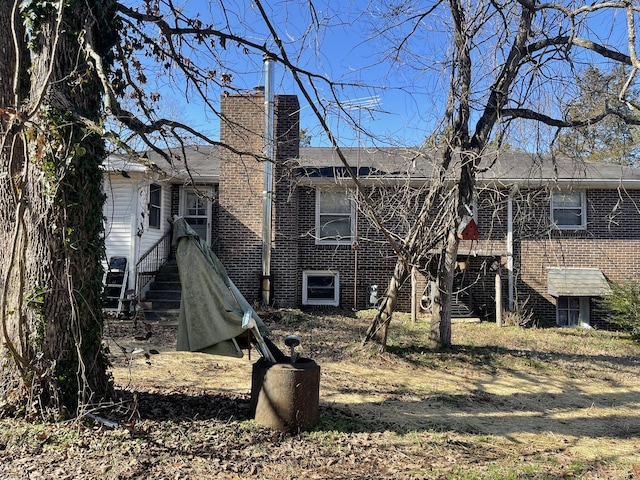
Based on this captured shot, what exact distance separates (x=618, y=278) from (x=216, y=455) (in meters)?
13.2

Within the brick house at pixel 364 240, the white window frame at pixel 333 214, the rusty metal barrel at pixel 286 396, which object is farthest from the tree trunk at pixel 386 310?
the white window frame at pixel 333 214

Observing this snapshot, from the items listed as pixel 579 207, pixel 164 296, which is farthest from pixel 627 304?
pixel 164 296

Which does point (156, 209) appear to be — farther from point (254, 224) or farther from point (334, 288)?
point (334, 288)

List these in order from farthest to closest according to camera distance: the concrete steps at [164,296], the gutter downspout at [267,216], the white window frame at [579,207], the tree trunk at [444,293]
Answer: the white window frame at [579,207] < the gutter downspout at [267,216] < the concrete steps at [164,296] < the tree trunk at [444,293]

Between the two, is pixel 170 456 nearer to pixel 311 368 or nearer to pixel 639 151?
pixel 311 368

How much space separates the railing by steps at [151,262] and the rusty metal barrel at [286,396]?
7.64 m

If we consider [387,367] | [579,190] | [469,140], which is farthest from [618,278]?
[387,367]

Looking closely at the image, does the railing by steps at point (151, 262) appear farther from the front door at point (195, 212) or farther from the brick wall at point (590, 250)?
the brick wall at point (590, 250)

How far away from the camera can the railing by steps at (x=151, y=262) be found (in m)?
12.2

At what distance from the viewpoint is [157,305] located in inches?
481

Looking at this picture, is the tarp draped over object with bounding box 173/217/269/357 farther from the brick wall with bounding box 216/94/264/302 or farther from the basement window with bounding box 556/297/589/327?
the basement window with bounding box 556/297/589/327

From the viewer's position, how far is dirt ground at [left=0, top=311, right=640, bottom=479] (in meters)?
4.01

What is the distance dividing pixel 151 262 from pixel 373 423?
935cm

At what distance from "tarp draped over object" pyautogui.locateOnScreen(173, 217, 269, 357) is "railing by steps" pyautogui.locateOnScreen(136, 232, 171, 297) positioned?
713 centimetres
